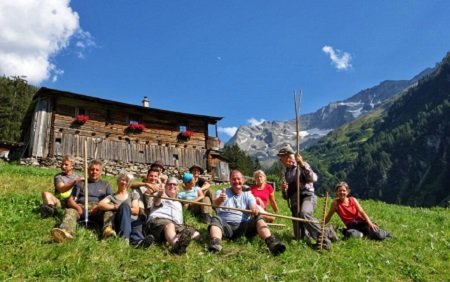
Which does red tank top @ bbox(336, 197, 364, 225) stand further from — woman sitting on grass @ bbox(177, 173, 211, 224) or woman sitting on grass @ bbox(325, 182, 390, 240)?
woman sitting on grass @ bbox(177, 173, 211, 224)

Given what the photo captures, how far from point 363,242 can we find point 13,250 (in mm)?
7072

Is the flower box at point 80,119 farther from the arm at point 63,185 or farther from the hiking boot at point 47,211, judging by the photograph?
the hiking boot at point 47,211

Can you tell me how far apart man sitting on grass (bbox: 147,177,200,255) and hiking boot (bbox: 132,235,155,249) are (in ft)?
0.99

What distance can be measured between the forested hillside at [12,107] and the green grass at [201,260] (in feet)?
209

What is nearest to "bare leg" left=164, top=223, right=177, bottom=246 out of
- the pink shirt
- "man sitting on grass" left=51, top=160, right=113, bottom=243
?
"man sitting on grass" left=51, top=160, right=113, bottom=243

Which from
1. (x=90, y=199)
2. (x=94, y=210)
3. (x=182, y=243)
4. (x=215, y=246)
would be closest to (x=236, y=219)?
(x=215, y=246)

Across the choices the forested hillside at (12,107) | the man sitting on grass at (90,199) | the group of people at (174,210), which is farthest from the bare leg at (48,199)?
the forested hillside at (12,107)

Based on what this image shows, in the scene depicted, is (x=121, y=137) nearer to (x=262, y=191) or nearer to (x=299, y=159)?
(x=262, y=191)

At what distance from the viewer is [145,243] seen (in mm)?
7875

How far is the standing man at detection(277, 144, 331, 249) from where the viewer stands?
9.09 m

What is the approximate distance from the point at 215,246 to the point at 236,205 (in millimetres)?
1451

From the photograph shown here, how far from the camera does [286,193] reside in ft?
32.3

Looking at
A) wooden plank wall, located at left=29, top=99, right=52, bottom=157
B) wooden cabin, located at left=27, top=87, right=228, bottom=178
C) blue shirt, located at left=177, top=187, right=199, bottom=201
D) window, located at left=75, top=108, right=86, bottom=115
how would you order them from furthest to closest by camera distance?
window, located at left=75, top=108, right=86, bottom=115 → wooden cabin, located at left=27, top=87, right=228, bottom=178 → wooden plank wall, located at left=29, top=99, right=52, bottom=157 → blue shirt, located at left=177, top=187, right=199, bottom=201

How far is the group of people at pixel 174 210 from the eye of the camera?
8.06 m
